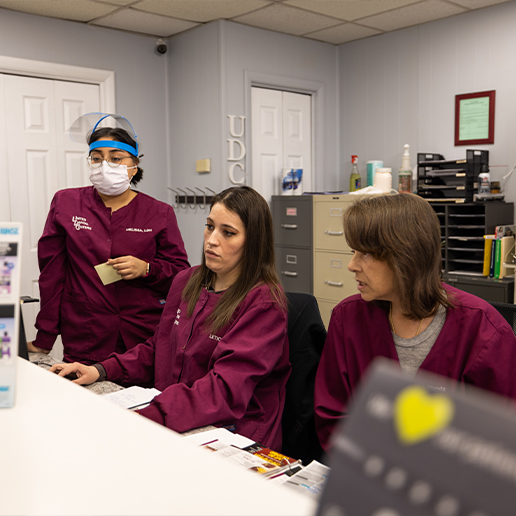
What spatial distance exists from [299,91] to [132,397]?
3597 mm

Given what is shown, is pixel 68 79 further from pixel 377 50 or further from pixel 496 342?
pixel 496 342

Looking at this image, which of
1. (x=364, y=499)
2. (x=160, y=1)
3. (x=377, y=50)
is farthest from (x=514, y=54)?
(x=364, y=499)

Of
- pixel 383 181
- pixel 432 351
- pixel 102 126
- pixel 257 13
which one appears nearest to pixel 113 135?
pixel 102 126

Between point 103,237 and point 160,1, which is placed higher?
point 160,1

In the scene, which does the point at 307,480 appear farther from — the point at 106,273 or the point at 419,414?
the point at 106,273

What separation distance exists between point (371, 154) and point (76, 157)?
2.31 meters

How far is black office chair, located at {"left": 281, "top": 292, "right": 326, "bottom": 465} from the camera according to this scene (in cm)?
157

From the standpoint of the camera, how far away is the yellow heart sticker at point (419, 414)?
265 millimetres

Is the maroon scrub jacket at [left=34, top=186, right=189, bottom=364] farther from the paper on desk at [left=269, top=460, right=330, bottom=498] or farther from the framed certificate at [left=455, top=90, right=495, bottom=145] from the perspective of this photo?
the framed certificate at [left=455, top=90, right=495, bottom=145]

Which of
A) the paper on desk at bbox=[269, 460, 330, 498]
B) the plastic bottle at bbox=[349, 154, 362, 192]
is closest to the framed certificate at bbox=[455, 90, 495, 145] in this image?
the plastic bottle at bbox=[349, 154, 362, 192]

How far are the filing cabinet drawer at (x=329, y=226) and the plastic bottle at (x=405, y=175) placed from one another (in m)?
0.45

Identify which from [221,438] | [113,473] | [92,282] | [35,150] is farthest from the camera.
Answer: [35,150]

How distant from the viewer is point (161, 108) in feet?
14.4

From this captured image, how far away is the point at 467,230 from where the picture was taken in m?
3.68
